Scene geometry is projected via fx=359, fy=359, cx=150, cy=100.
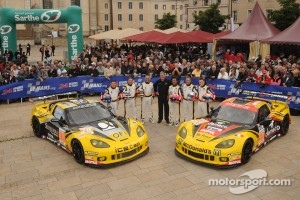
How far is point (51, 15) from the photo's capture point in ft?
80.2

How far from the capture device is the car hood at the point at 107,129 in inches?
355

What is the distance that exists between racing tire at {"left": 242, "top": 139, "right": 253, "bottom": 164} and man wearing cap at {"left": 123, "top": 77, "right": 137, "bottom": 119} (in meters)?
4.82

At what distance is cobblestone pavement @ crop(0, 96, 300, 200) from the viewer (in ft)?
24.8

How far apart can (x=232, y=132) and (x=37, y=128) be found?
6.09m

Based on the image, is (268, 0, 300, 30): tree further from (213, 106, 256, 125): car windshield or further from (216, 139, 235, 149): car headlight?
(216, 139, 235, 149): car headlight

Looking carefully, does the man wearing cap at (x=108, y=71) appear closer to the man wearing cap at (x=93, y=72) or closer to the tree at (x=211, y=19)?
the man wearing cap at (x=93, y=72)

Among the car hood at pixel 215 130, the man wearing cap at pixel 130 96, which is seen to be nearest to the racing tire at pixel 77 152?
the car hood at pixel 215 130

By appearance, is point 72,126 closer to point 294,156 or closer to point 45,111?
point 45,111

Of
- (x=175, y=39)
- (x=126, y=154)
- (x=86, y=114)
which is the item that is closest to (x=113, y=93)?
(x=86, y=114)

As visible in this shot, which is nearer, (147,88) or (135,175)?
(135,175)

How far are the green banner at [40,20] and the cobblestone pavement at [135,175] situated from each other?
49.4 ft

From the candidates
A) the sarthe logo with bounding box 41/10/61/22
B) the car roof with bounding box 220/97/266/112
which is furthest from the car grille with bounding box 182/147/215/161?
the sarthe logo with bounding box 41/10/61/22

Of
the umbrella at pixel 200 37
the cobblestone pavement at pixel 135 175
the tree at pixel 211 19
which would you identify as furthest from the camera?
the tree at pixel 211 19

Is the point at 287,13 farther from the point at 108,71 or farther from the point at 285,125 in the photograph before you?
the point at 285,125
